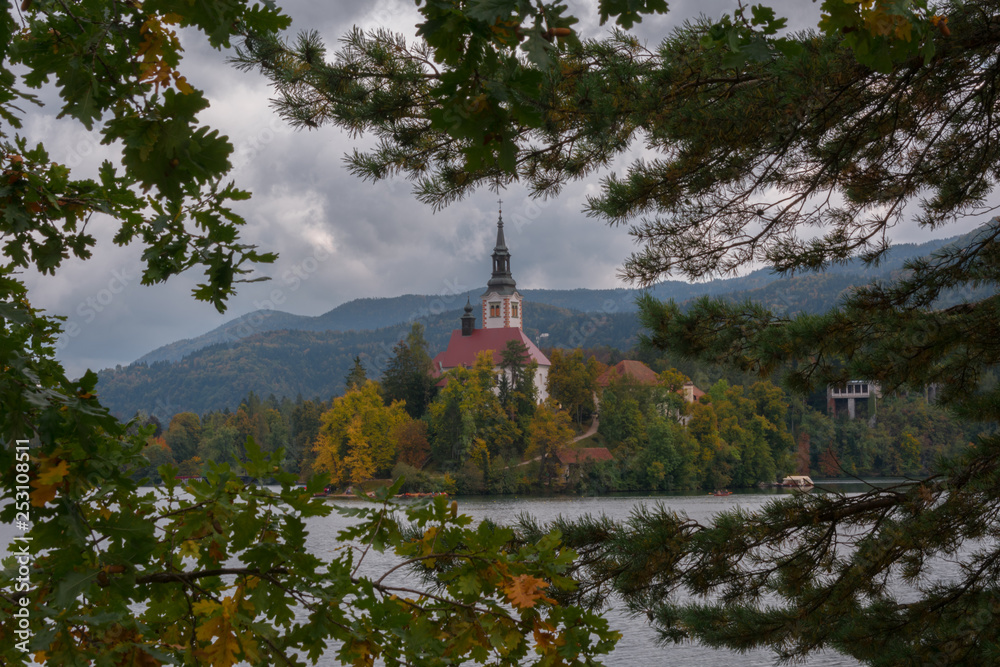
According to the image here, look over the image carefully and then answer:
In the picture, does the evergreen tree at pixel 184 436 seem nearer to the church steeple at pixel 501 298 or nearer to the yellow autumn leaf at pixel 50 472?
the church steeple at pixel 501 298

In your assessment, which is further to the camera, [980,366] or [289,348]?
[289,348]

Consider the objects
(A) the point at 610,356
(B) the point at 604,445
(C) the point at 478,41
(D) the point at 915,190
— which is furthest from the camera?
(A) the point at 610,356

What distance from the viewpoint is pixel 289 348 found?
93625mm

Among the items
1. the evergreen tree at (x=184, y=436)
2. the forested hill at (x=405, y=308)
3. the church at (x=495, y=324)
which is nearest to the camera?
the evergreen tree at (x=184, y=436)

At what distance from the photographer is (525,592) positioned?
170 cm

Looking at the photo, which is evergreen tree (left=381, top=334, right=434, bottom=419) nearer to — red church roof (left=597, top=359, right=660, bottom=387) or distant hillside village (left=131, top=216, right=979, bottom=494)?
distant hillside village (left=131, top=216, right=979, bottom=494)

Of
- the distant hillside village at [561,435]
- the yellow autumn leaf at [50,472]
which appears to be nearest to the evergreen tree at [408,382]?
the distant hillside village at [561,435]

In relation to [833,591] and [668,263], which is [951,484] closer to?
[833,591]

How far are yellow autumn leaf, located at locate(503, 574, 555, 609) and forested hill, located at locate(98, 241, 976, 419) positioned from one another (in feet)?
108

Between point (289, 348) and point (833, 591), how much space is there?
92.9 metres

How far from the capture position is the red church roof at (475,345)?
60281mm

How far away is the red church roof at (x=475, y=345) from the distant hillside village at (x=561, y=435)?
1062cm

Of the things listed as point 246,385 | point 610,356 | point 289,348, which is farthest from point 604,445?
point 289,348

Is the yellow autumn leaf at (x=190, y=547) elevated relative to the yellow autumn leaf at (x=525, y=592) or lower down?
elevated
